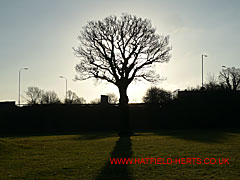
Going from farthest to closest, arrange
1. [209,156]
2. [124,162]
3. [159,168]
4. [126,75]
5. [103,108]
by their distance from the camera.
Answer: [103,108], [126,75], [209,156], [124,162], [159,168]

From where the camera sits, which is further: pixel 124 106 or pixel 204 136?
pixel 124 106

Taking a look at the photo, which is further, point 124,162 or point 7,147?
point 7,147

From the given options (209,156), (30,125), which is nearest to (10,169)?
(209,156)

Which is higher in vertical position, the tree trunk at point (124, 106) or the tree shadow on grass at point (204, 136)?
the tree trunk at point (124, 106)

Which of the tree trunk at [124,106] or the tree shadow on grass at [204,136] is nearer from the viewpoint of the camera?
the tree shadow on grass at [204,136]

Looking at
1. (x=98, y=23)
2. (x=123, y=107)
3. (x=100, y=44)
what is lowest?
(x=123, y=107)

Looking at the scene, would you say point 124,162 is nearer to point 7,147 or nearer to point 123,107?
point 7,147

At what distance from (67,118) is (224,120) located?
23734mm

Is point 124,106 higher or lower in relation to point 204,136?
higher

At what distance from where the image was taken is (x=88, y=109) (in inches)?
1911

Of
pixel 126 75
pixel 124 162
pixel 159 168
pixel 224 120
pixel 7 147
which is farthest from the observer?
pixel 224 120

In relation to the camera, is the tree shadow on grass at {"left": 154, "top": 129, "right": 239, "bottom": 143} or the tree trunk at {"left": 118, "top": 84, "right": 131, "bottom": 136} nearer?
the tree shadow on grass at {"left": 154, "top": 129, "right": 239, "bottom": 143}

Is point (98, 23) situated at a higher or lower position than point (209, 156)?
higher

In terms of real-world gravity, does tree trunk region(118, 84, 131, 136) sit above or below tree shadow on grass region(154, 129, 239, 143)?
above
